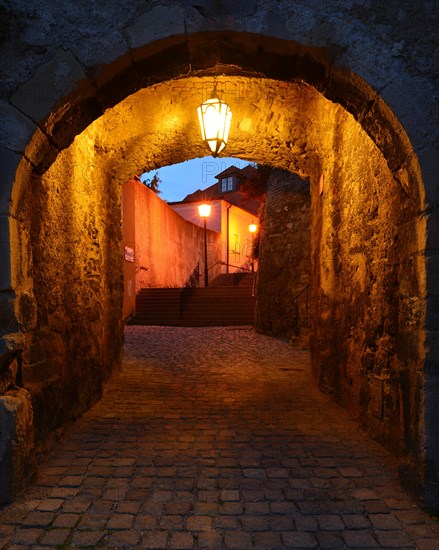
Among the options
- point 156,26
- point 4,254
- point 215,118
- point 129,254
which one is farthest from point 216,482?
point 129,254

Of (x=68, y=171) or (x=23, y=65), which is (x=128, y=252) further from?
(x=23, y=65)

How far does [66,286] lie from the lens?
11.3 feet

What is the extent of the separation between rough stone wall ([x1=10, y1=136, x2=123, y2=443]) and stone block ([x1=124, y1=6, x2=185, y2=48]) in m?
1.08

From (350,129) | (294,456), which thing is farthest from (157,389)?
(350,129)

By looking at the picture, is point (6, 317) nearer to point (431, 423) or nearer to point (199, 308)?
point (431, 423)

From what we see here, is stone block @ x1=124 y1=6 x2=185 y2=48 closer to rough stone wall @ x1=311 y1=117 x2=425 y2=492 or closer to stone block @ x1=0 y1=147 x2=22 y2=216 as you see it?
stone block @ x1=0 y1=147 x2=22 y2=216

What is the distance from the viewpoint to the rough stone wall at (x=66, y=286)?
8.84ft

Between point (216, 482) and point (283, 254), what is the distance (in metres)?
7.82

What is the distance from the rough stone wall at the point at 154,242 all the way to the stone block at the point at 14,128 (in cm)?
995

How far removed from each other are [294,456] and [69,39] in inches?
117

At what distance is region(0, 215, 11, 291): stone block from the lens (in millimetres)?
2207

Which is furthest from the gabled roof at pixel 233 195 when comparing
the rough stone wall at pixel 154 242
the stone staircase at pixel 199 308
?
the stone staircase at pixel 199 308

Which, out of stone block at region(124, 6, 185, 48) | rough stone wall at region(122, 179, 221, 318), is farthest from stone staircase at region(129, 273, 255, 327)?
stone block at region(124, 6, 185, 48)

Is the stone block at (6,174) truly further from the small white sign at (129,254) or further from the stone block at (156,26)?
the small white sign at (129,254)
